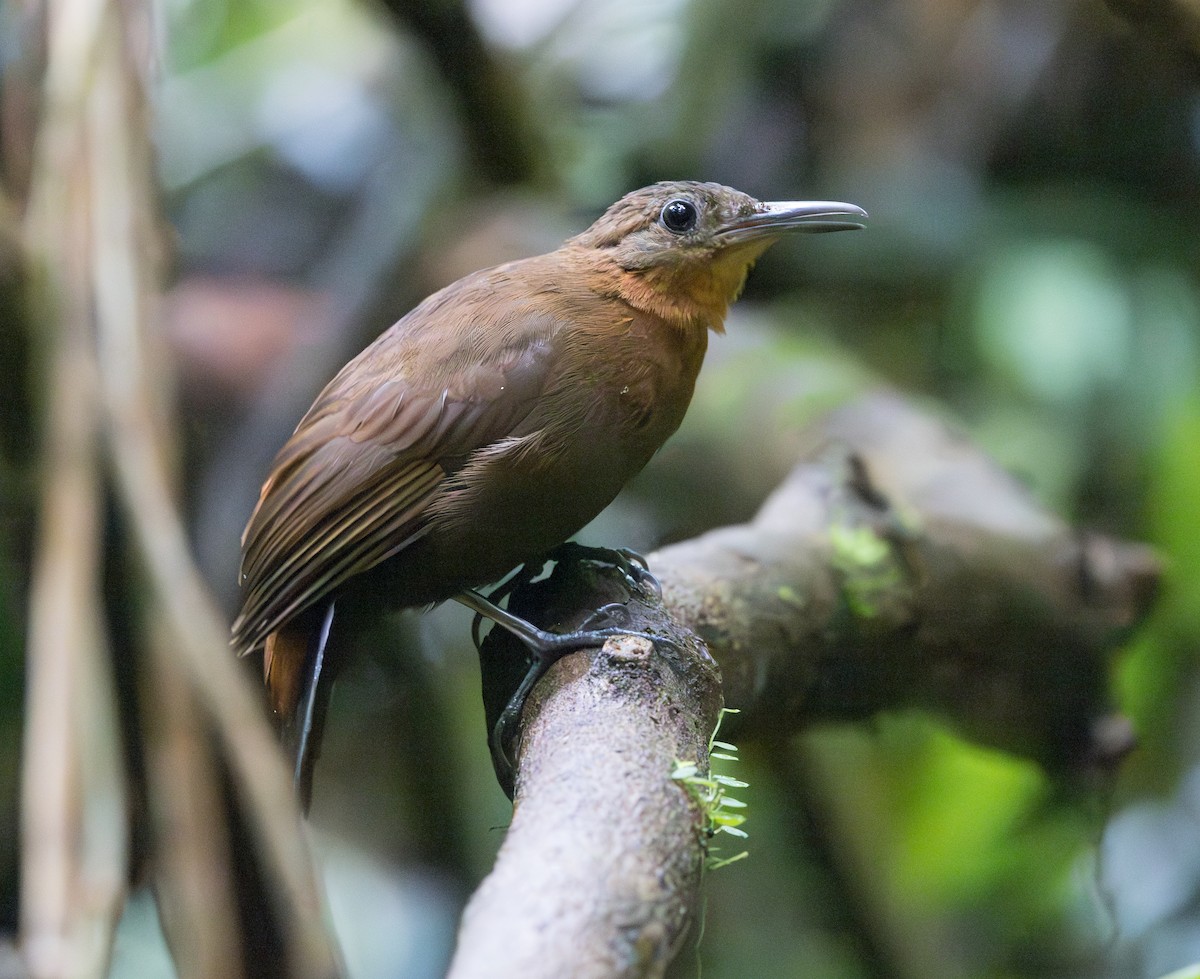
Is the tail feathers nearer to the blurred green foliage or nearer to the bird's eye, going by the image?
the bird's eye

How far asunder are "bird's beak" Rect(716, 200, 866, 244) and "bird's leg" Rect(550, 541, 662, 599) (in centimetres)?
71

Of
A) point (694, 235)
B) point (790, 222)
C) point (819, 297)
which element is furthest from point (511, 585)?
point (819, 297)

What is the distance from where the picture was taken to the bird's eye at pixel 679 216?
2.54 meters

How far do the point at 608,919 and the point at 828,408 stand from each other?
8.46 ft

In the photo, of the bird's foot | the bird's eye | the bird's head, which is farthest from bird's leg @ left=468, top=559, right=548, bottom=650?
the bird's eye

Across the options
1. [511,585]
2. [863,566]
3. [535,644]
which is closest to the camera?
[535,644]

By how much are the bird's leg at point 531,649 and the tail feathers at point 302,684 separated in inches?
13.1

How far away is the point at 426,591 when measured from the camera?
227 cm

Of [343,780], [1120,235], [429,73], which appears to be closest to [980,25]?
[1120,235]

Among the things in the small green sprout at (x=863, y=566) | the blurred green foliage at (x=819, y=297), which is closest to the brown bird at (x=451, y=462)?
the small green sprout at (x=863, y=566)

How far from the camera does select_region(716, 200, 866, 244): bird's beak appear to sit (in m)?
2.54

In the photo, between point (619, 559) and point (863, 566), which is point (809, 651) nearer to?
point (863, 566)

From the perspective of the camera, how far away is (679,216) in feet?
8.34

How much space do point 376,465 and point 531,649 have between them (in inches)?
17.3
